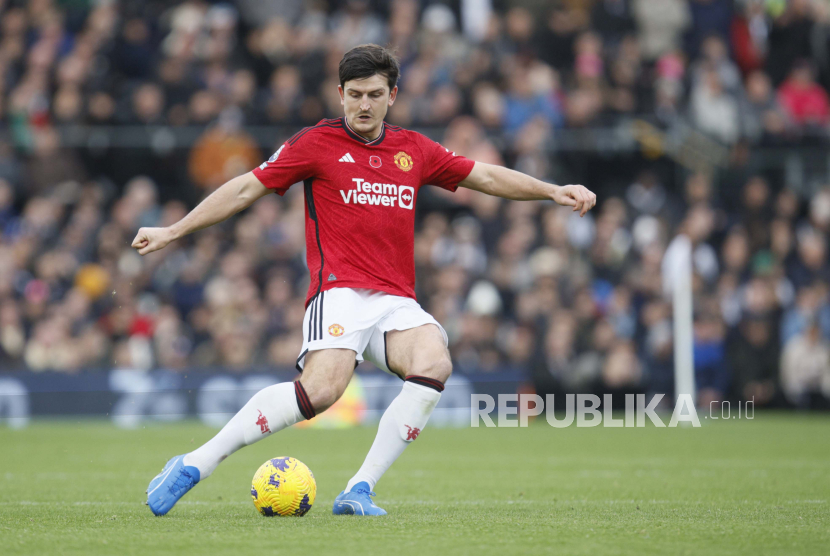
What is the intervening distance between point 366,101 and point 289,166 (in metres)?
0.53

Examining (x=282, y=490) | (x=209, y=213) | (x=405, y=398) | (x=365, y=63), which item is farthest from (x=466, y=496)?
(x=365, y=63)

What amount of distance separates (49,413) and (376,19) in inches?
319

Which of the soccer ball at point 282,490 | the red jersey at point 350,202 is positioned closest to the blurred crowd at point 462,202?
the red jersey at point 350,202

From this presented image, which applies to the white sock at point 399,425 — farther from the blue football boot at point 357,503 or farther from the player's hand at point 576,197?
the player's hand at point 576,197

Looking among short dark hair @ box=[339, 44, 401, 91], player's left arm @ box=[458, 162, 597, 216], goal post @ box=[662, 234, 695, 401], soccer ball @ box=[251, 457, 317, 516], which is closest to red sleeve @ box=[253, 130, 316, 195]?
short dark hair @ box=[339, 44, 401, 91]

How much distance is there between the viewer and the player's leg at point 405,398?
5727mm

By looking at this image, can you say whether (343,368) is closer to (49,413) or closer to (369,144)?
(369,144)

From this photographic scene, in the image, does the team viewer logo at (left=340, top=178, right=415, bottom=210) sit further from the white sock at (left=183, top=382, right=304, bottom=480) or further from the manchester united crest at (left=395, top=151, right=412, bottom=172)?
the white sock at (left=183, top=382, right=304, bottom=480)

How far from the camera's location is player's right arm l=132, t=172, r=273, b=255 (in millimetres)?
5527

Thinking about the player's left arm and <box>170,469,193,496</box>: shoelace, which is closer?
<box>170,469,193,496</box>: shoelace

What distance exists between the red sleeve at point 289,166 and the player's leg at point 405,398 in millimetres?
968

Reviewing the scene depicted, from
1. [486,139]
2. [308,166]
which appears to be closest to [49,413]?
[486,139]

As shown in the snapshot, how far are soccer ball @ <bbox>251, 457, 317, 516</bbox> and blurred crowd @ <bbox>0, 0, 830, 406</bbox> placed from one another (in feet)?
27.8

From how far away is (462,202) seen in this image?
16172 mm
